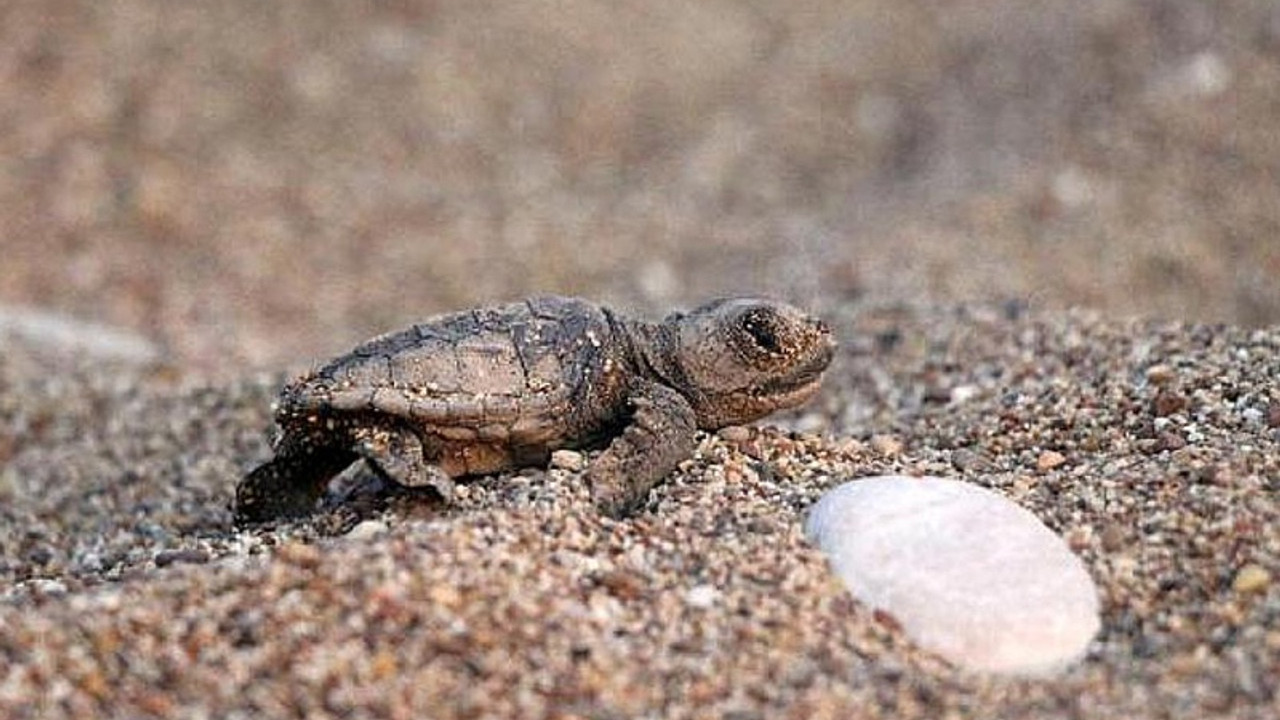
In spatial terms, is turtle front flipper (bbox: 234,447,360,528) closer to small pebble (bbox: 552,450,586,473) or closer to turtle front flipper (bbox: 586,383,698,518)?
small pebble (bbox: 552,450,586,473)

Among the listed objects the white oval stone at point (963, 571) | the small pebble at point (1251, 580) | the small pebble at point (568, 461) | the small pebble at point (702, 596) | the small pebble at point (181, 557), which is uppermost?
the small pebble at point (568, 461)

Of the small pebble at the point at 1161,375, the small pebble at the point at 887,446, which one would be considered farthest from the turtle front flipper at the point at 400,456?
the small pebble at the point at 1161,375

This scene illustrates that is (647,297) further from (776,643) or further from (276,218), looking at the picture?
(776,643)

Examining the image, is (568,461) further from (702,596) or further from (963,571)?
(963,571)

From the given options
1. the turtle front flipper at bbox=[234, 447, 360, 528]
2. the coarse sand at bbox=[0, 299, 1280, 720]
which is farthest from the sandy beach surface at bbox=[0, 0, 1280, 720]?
the turtle front flipper at bbox=[234, 447, 360, 528]

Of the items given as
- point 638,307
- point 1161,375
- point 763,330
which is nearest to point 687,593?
point 763,330

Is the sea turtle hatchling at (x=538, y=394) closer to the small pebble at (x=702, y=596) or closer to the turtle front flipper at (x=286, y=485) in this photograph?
the turtle front flipper at (x=286, y=485)
